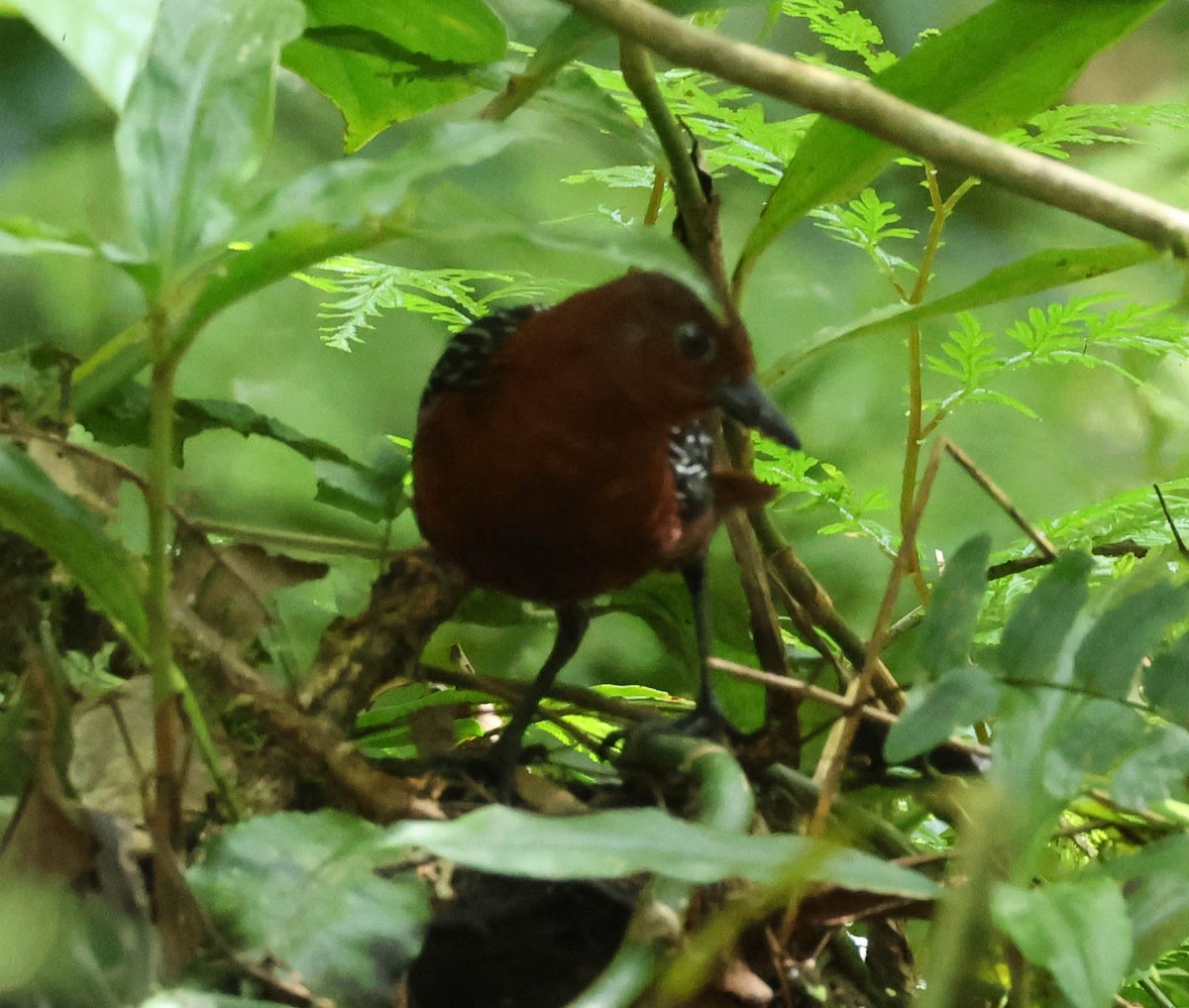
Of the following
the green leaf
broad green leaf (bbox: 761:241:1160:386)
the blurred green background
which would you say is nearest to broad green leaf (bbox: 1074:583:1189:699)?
broad green leaf (bbox: 761:241:1160:386)

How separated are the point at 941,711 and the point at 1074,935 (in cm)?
11

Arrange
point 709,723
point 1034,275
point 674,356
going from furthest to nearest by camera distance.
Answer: point 709,723, point 674,356, point 1034,275

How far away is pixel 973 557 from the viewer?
0.58 meters

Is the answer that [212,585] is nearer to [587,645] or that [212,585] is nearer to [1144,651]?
[1144,651]

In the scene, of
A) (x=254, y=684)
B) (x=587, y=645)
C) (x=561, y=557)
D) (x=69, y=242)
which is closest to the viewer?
(x=69, y=242)

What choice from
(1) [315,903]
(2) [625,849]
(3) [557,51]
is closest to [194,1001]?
(1) [315,903]

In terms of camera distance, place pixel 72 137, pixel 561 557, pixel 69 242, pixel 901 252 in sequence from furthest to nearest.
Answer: pixel 901 252 < pixel 72 137 < pixel 561 557 < pixel 69 242

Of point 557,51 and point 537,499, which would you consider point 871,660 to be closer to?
point 537,499

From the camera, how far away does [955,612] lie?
578mm

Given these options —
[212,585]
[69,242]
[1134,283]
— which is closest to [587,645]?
[212,585]

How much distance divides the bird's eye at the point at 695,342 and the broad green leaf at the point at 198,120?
377mm

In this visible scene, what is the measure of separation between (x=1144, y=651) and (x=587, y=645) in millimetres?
1131

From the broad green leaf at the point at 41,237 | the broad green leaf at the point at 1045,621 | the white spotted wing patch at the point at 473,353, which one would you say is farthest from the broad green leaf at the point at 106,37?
the broad green leaf at the point at 1045,621

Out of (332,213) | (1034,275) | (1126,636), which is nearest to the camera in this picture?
(332,213)
